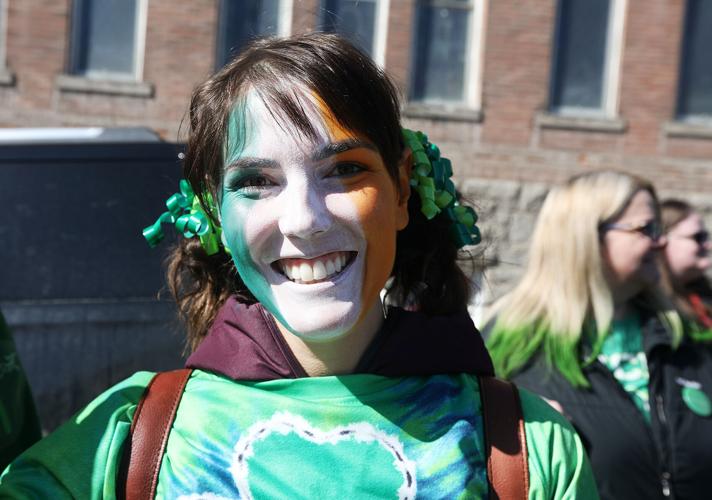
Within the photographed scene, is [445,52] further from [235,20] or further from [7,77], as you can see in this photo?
[7,77]

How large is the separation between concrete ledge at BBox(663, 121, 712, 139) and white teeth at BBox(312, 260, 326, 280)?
994 cm

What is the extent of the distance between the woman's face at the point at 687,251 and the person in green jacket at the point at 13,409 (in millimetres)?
2886

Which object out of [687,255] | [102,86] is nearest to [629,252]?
[687,255]

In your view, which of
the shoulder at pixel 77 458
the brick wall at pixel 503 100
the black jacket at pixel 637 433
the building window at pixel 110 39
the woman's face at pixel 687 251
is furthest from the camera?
the building window at pixel 110 39

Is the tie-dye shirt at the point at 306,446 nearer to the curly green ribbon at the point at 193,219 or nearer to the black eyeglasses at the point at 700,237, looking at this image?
the curly green ribbon at the point at 193,219

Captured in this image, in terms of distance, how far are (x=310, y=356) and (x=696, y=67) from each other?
1054 centimetres

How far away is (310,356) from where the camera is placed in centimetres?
207

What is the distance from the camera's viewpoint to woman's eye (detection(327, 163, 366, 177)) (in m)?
2.01

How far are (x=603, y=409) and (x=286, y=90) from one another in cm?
179

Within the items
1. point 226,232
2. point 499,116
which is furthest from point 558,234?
point 499,116

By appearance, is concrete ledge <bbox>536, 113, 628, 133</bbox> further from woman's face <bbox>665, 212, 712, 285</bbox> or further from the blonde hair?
the blonde hair

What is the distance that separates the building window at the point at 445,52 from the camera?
37.0 feet

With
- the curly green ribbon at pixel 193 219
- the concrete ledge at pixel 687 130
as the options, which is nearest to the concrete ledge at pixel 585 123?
the concrete ledge at pixel 687 130

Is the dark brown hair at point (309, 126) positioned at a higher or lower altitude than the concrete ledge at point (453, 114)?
lower
